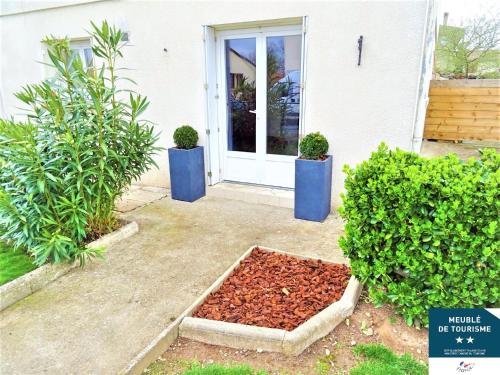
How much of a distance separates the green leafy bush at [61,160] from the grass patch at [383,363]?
265cm

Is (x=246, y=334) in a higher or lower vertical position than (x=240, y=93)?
lower

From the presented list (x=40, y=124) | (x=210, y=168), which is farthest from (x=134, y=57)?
(x=40, y=124)

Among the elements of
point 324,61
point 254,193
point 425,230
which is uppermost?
point 324,61

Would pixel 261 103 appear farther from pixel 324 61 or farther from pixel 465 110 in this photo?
pixel 465 110

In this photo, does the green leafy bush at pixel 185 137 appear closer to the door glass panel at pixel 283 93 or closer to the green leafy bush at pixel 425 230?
the door glass panel at pixel 283 93

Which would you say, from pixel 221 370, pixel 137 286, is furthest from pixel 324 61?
pixel 221 370

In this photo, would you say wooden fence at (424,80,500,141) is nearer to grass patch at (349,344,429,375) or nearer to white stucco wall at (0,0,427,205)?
white stucco wall at (0,0,427,205)

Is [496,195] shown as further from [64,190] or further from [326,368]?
[64,190]

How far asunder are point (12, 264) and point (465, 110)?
371 inches

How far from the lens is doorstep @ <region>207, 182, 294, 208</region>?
520cm

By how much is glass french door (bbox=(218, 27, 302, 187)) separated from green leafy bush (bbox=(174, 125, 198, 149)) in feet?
1.85

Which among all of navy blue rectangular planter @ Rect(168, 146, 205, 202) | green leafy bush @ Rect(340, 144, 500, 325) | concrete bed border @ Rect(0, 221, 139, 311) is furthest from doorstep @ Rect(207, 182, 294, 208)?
green leafy bush @ Rect(340, 144, 500, 325)

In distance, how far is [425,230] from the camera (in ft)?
7.16

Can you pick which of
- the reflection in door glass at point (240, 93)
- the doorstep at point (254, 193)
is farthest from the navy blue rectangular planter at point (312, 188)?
the reflection in door glass at point (240, 93)
